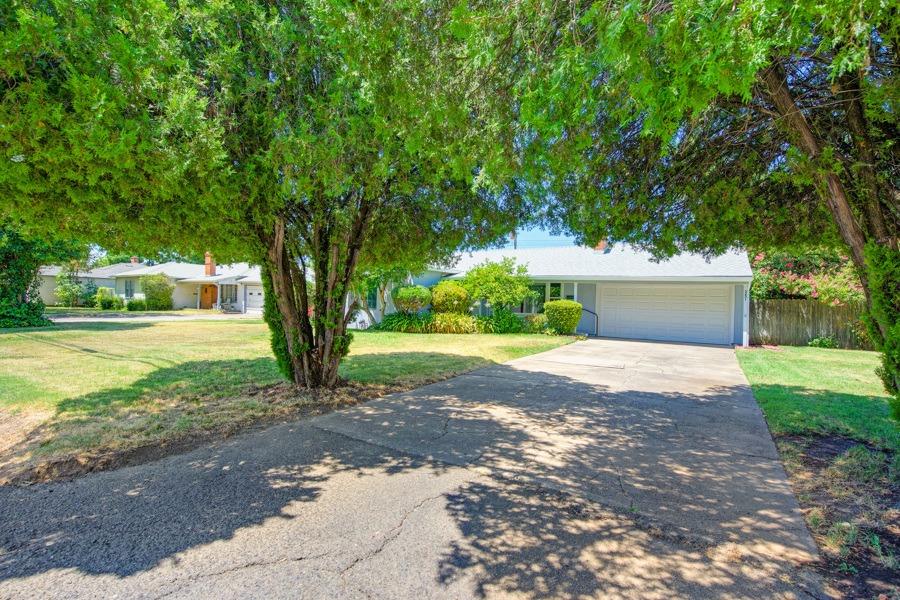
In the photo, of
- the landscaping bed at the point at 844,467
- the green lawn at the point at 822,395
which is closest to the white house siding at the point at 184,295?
the green lawn at the point at 822,395

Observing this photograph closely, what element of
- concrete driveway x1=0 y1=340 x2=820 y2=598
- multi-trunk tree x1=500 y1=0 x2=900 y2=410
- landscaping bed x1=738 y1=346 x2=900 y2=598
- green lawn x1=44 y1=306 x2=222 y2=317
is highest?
multi-trunk tree x1=500 y1=0 x2=900 y2=410

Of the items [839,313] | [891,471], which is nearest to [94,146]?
[891,471]

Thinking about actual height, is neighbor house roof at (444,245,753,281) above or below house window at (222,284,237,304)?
above

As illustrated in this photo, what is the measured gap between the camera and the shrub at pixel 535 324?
58.3ft

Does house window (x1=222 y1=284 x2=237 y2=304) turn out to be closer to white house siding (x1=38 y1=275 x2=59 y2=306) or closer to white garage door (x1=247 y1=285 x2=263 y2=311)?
white garage door (x1=247 y1=285 x2=263 y2=311)

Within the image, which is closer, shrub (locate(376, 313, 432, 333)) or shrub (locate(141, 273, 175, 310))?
shrub (locate(376, 313, 432, 333))

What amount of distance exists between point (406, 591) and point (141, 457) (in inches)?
137

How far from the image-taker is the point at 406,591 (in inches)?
95.6

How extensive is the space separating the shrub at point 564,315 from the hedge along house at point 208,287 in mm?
20961

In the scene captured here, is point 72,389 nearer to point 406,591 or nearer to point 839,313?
point 406,591

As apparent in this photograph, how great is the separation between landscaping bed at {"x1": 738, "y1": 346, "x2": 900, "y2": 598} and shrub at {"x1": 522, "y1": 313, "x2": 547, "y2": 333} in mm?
8591

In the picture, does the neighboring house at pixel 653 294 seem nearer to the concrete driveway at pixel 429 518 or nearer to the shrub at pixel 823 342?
the shrub at pixel 823 342

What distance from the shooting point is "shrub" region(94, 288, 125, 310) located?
31156 mm

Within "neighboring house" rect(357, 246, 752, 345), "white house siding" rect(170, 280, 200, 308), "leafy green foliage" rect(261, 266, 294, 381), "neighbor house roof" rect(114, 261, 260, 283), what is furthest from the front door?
"leafy green foliage" rect(261, 266, 294, 381)
